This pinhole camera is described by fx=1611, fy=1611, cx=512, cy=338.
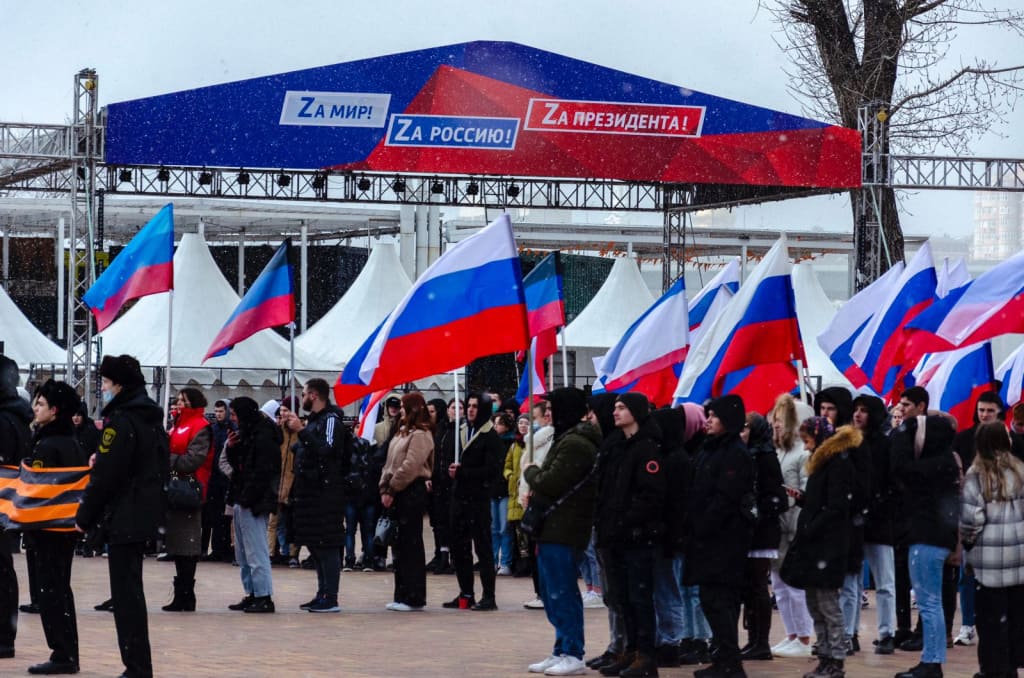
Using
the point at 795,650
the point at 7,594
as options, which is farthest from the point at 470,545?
the point at 7,594

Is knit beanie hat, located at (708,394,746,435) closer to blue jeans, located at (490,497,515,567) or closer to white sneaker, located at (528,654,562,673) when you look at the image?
white sneaker, located at (528,654,562,673)

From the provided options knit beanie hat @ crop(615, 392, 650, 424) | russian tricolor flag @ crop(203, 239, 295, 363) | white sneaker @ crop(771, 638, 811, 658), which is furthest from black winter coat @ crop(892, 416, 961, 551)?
russian tricolor flag @ crop(203, 239, 295, 363)

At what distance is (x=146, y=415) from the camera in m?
8.88

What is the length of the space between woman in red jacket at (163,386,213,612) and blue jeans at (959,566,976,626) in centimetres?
579

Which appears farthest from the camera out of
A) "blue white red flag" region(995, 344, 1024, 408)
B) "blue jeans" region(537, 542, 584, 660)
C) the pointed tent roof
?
the pointed tent roof

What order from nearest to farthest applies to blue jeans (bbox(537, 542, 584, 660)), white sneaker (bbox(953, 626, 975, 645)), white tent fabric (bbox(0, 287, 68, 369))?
1. blue jeans (bbox(537, 542, 584, 660))
2. white sneaker (bbox(953, 626, 975, 645))
3. white tent fabric (bbox(0, 287, 68, 369))

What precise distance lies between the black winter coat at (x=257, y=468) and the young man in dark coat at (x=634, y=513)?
3.85 metres

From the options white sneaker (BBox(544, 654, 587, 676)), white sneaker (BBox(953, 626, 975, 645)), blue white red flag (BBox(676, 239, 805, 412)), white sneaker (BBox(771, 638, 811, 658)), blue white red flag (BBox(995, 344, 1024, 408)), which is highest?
blue white red flag (BBox(676, 239, 805, 412))

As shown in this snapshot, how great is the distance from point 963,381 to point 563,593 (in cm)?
675

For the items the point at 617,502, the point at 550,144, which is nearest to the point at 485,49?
the point at 550,144

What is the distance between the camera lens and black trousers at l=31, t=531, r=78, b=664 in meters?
9.28

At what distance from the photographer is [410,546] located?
1331 cm

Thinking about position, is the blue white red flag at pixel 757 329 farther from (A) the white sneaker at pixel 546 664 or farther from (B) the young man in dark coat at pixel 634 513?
(A) the white sneaker at pixel 546 664

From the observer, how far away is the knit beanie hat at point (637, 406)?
9.52 m
